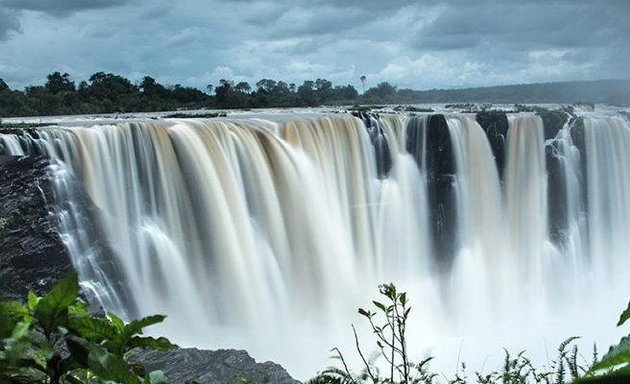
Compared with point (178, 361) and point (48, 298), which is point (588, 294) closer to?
point (178, 361)

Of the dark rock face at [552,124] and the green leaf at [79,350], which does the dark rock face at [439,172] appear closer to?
the dark rock face at [552,124]

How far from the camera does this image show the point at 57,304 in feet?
3.52

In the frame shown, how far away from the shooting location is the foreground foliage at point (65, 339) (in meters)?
1.00

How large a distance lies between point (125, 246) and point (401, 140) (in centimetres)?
904

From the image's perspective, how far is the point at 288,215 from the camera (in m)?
16.4

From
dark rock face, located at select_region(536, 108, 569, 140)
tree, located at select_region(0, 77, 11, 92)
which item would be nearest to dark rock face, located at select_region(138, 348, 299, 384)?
dark rock face, located at select_region(536, 108, 569, 140)

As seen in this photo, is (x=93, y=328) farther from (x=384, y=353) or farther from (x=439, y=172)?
(x=439, y=172)

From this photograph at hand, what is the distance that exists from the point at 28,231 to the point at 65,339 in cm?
1109

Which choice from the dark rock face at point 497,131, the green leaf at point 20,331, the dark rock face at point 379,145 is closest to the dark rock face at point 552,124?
the dark rock face at point 497,131


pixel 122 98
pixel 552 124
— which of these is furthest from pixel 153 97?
pixel 552 124

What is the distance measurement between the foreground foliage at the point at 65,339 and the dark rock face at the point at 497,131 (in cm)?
2068

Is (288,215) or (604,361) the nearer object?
(604,361)

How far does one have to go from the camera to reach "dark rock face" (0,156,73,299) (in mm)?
10727

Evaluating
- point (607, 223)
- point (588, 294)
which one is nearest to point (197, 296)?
point (588, 294)
